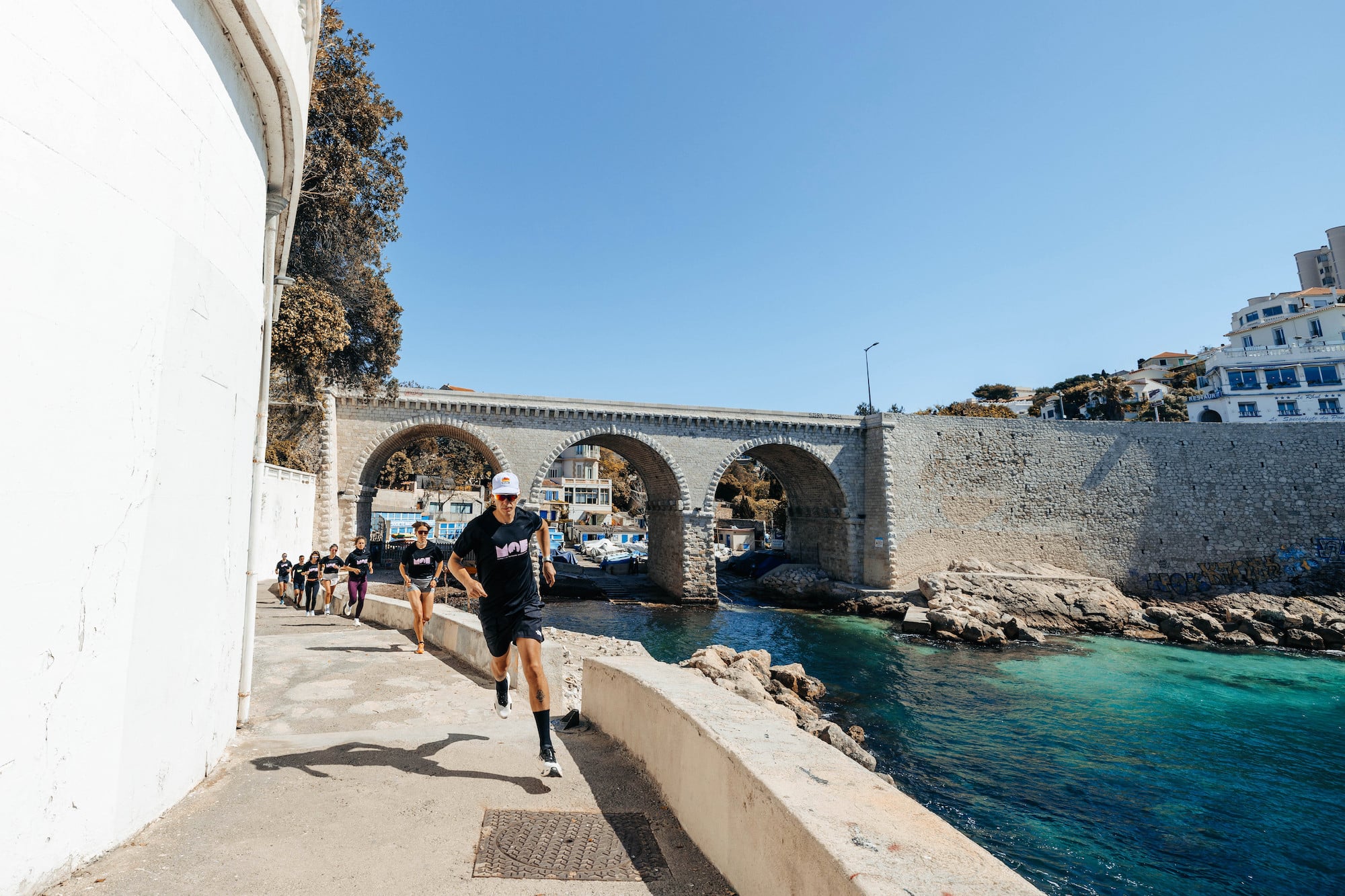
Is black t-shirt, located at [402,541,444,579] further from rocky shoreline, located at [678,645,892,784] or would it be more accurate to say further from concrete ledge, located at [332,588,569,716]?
rocky shoreline, located at [678,645,892,784]

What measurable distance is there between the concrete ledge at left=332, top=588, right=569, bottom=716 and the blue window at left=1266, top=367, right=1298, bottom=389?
52.5 metres

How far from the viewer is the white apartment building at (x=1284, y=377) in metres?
39.5

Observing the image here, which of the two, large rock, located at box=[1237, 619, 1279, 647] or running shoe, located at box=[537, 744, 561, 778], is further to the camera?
large rock, located at box=[1237, 619, 1279, 647]

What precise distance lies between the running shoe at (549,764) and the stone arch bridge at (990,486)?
22.8 meters

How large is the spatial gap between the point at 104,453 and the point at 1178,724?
18.0 meters

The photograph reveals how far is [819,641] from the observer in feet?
69.9

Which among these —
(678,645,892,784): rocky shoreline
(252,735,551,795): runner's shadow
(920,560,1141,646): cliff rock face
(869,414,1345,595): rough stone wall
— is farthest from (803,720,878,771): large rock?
Answer: (869,414,1345,595): rough stone wall

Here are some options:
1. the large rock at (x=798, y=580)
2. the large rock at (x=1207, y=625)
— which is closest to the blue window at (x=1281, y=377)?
the large rock at (x=1207, y=625)

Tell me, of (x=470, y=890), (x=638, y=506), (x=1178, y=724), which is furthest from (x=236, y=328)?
(x=638, y=506)

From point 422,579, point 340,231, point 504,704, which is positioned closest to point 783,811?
point 504,704

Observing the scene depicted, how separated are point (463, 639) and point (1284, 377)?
2111 inches

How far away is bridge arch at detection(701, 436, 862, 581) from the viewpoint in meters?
29.0

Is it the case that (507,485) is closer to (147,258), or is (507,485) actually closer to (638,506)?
(147,258)

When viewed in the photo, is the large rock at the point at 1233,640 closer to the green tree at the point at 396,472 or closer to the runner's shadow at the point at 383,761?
the runner's shadow at the point at 383,761
